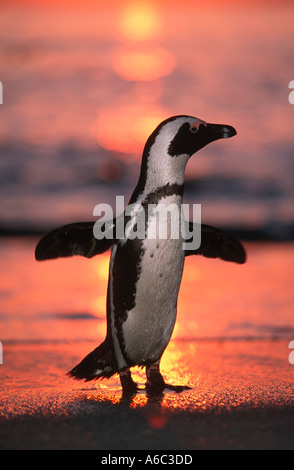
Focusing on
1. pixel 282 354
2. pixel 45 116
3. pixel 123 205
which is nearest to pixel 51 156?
pixel 45 116

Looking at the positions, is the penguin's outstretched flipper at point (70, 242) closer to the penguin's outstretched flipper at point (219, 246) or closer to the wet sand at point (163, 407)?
the penguin's outstretched flipper at point (219, 246)

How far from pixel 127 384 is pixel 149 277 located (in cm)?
48

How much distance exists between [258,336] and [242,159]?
26.9 feet

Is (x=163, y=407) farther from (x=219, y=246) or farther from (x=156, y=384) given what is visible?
(x=219, y=246)

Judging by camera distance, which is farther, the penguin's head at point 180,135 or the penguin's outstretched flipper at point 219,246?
the penguin's outstretched flipper at point 219,246

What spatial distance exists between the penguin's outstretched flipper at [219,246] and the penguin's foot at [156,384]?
61 cm

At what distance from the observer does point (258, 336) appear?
476 cm

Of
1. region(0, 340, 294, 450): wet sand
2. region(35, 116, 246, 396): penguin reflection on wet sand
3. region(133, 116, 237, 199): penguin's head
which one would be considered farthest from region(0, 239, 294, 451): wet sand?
region(133, 116, 237, 199): penguin's head

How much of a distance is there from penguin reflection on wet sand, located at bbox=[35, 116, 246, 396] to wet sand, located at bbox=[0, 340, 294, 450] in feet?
0.45

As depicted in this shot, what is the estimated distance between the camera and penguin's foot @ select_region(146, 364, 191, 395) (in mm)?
3518

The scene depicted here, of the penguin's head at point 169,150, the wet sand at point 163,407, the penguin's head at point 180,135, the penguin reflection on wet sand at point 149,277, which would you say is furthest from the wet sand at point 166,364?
the penguin's head at point 180,135

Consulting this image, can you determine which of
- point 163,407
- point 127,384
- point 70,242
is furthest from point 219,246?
point 163,407

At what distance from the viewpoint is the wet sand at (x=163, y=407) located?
2850mm

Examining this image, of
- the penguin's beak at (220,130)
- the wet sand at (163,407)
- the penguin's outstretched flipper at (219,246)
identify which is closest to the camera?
the wet sand at (163,407)
